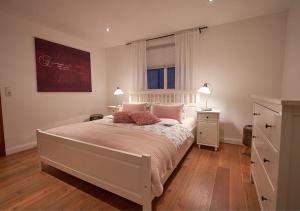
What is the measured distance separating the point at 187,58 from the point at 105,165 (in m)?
2.73

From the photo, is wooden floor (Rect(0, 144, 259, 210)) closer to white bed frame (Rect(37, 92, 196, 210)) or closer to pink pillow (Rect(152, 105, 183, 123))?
white bed frame (Rect(37, 92, 196, 210))

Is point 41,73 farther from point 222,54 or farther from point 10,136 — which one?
point 222,54

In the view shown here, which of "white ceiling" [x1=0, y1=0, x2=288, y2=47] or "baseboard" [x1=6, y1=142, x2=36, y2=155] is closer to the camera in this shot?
"white ceiling" [x1=0, y1=0, x2=288, y2=47]

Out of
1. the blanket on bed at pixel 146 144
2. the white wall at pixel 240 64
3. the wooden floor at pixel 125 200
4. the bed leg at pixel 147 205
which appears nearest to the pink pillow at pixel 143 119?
the blanket on bed at pixel 146 144

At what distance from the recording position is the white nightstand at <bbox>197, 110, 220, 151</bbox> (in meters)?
2.80

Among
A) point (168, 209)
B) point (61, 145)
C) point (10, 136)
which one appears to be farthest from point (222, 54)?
point (10, 136)

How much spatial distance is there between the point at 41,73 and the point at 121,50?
207 centimetres

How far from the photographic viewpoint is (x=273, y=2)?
2.29 metres

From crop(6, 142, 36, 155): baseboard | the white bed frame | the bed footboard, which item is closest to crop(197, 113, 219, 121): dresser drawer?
the white bed frame

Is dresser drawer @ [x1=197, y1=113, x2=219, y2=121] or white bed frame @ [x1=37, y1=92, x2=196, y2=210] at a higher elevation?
dresser drawer @ [x1=197, y1=113, x2=219, y2=121]

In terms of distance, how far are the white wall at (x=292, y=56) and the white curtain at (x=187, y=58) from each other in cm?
146

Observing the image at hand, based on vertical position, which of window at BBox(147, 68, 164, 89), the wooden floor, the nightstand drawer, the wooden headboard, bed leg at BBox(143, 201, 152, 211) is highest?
window at BBox(147, 68, 164, 89)

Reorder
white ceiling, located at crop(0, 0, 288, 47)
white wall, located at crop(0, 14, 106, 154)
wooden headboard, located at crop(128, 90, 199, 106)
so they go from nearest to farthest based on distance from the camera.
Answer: white ceiling, located at crop(0, 0, 288, 47) < white wall, located at crop(0, 14, 106, 154) < wooden headboard, located at crop(128, 90, 199, 106)

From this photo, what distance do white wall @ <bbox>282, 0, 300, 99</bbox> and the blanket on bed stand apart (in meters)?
1.94
